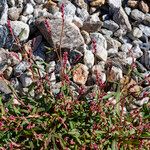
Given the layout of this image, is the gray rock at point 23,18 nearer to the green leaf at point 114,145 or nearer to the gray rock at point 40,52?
the gray rock at point 40,52

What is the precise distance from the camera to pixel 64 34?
157 inches

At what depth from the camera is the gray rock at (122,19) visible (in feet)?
14.4

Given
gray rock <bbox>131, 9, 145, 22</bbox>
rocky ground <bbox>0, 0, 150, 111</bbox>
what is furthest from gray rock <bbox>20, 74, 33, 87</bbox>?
gray rock <bbox>131, 9, 145, 22</bbox>

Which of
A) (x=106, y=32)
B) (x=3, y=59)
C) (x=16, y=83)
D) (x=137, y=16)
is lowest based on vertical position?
(x=16, y=83)

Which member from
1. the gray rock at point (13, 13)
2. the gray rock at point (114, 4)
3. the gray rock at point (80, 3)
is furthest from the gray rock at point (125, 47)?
the gray rock at point (13, 13)

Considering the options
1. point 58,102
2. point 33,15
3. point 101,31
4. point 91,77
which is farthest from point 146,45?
point 58,102

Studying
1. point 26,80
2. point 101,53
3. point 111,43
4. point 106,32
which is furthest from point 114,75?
point 26,80

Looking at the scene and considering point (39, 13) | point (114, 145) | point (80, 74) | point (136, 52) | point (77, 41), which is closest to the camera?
point (114, 145)

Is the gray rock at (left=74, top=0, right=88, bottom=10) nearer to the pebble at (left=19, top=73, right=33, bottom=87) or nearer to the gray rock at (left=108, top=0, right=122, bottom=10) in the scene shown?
the gray rock at (left=108, top=0, right=122, bottom=10)

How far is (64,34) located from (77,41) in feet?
0.41

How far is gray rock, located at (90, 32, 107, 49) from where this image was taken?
4191 millimetres

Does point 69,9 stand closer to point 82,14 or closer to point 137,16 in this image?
point 82,14

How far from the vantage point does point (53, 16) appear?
4.07 metres

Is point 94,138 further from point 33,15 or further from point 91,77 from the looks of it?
point 33,15
